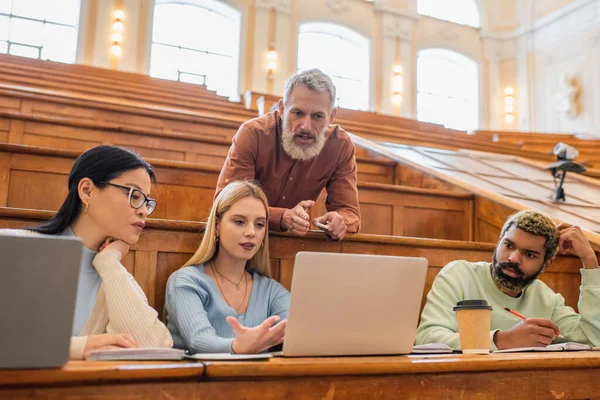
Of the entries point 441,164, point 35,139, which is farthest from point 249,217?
point 441,164

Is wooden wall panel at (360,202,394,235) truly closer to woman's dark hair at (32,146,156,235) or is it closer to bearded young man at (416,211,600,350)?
bearded young man at (416,211,600,350)

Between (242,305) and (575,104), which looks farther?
(575,104)

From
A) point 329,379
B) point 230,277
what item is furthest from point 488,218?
point 329,379

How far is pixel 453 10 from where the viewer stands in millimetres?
7785

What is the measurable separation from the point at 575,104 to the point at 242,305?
6.59m

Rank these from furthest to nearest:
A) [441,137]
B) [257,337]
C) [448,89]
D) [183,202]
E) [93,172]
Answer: [448,89] < [441,137] < [183,202] < [93,172] < [257,337]

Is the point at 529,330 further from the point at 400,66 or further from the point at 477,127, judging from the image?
the point at 477,127

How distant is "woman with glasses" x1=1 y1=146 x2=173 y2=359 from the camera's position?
0.89 m

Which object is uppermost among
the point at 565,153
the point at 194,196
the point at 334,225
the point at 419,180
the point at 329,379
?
the point at 565,153

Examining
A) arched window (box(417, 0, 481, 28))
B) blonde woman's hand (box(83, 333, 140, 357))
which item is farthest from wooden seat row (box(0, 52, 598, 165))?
arched window (box(417, 0, 481, 28))

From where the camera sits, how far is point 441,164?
257 centimetres

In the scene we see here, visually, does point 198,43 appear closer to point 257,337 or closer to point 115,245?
point 115,245

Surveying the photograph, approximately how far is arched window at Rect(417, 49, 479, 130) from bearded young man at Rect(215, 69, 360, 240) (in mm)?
6151

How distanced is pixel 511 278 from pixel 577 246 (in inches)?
7.2
